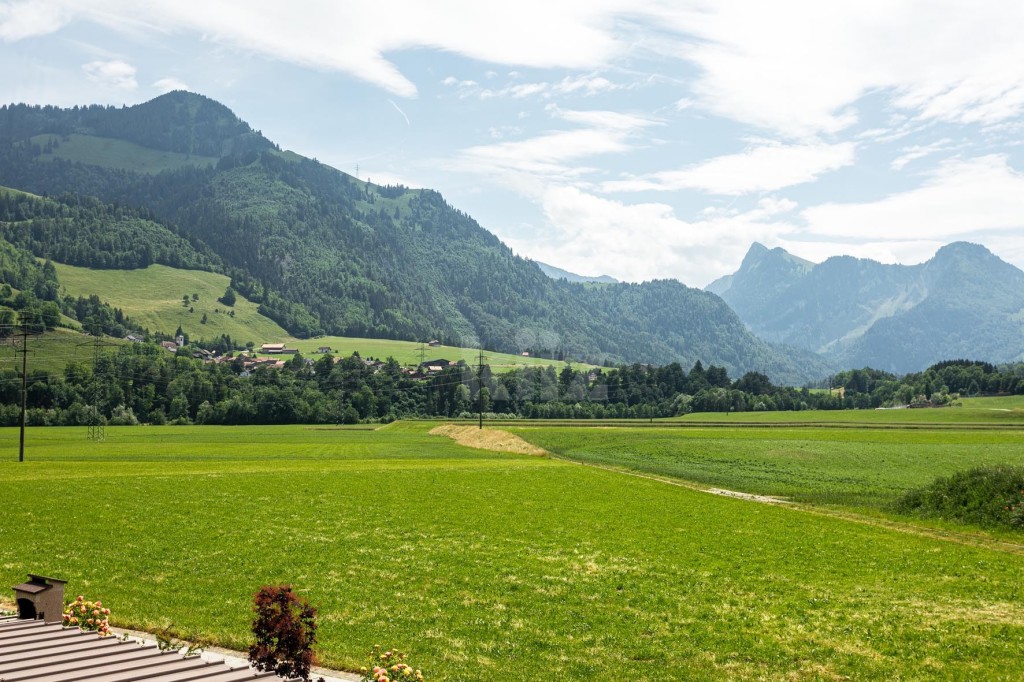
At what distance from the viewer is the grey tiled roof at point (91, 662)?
1307 centimetres

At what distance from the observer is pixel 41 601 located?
17.4 m

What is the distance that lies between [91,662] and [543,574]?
1644 centimetres

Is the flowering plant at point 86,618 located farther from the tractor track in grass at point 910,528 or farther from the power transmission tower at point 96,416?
the power transmission tower at point 96,416

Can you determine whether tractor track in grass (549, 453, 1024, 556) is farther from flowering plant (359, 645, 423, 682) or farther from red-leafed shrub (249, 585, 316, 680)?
red-leafed shrub (249, 585, 316, 680)

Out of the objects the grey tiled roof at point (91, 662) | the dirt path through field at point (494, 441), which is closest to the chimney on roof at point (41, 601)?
the grey tiled roof at point (91, 662)

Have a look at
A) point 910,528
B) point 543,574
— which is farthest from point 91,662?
point 910,528

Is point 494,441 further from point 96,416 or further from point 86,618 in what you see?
point 86,618

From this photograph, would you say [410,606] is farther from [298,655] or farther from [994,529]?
[994,529]

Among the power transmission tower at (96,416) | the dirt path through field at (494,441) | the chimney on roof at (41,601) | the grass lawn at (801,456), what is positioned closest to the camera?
the chimney on roof at (41,601)

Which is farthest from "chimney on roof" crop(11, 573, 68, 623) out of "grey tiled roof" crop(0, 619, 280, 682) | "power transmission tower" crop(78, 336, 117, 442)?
"power transmission tower" crop(78, 336, 117, 442)

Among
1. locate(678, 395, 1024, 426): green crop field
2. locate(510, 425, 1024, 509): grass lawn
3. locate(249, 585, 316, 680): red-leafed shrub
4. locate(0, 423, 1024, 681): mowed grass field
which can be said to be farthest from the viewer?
locate(678, 395, 1024, 426): green crop field

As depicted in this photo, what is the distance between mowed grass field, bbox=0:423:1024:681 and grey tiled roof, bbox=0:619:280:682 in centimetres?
432

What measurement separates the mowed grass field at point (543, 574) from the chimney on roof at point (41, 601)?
304cm

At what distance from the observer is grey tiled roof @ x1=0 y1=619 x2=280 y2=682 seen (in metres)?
13.1
